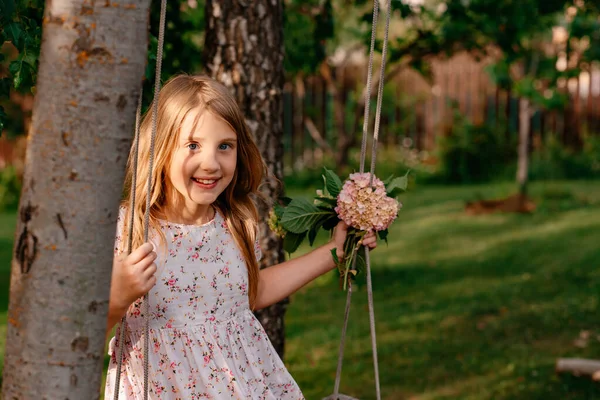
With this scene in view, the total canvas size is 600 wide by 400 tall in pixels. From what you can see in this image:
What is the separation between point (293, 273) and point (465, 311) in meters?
3.61

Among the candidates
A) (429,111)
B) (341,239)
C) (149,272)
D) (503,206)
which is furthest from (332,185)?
(429,111)

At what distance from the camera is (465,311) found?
6086mm

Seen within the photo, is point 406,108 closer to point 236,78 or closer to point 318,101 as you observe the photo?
point 318,101

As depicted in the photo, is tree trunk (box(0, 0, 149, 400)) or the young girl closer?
tree trunk (box(0, 0, 149, 400))

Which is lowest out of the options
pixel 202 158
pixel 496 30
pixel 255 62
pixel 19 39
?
pixel 202 158

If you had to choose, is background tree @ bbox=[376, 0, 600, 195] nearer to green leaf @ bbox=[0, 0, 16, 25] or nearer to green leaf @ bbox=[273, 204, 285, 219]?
green leaf @ bbox=[273, 204, 285, 219]

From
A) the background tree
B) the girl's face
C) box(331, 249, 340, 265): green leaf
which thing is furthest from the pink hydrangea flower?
the background tree

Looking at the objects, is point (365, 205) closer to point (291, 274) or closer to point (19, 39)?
point (291, 274)

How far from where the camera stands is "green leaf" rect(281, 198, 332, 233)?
2.68 m

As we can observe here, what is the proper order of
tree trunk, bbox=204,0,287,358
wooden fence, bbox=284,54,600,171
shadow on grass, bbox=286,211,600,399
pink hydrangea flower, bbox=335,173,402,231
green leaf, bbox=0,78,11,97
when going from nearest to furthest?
pink hydrangea flower, bbox=335,173,402,231 → green leaf, bbox=0,78,11,97 → tree trunk, bbox=204,0,287,358 → shadow on grass, bbox=286,211,600,399 → wooden fence, bbox=284,54,600,171

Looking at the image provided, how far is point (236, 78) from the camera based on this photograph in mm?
3467

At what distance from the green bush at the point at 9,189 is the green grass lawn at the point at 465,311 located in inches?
86.5

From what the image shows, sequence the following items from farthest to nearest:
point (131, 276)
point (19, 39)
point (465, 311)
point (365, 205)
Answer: point (465, 311) < point (19, 39) < point (365, 205) < point (131, 276)

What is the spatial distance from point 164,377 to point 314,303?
4.23 meters
